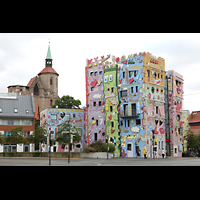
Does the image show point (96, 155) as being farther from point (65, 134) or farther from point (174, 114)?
point (174, 114)

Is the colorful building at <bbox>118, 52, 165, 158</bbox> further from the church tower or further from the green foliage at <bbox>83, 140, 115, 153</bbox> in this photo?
the church tower

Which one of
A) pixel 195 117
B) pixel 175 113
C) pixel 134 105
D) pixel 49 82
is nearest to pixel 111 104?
pixel 134 105

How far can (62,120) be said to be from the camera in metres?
67.9

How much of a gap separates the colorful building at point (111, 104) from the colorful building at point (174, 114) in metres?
11.5

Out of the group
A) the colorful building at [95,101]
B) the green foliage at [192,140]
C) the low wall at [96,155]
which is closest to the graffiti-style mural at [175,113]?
the green foliage at [192,140]

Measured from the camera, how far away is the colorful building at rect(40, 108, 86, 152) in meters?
66.4

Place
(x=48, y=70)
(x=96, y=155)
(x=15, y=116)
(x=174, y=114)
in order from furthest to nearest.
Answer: (x=48, y=70) → (x=15, y=116) → (x=174, y=114) → (x=96, y=155)

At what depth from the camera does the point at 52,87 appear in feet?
441

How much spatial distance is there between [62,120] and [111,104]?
13081 millimetres

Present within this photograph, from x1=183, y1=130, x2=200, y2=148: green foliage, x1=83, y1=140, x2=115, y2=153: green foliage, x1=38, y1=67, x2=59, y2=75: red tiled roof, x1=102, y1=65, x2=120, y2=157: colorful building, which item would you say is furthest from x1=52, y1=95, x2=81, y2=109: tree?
x1=83, y1=140, x2=115, y2=153: green foliage

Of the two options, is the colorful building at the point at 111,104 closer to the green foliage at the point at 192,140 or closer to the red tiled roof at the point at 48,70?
the green foliage at the point at 192,140

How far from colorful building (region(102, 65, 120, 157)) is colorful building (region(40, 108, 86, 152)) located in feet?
30.7
